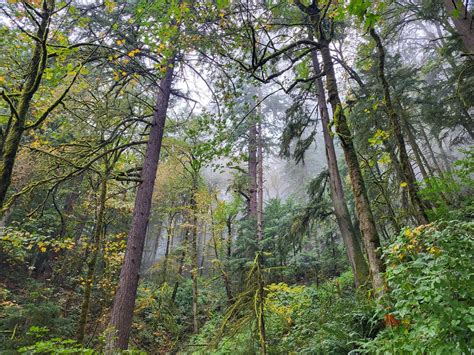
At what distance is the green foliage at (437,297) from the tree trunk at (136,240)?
4.45 meters

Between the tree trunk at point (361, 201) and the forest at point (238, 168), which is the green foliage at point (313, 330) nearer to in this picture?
the forest at point (238, 168)

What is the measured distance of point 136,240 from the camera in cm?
621

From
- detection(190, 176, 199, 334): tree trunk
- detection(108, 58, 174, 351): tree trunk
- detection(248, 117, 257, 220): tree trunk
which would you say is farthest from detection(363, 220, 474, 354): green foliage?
detection(248, 117, 257, 220): tree trunk

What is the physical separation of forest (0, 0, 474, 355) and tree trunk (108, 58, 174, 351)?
38 millimetres

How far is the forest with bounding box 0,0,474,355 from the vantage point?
293 centimetres

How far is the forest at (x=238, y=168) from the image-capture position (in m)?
2.93

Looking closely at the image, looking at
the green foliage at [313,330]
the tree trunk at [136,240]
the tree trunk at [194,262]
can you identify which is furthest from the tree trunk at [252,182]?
the tree trunk at [136,240]

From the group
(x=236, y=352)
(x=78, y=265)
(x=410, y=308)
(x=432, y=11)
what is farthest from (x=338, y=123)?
(x=78, y=265)

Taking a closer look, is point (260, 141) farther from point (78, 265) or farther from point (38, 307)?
point (38, 307)

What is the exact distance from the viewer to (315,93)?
862 cm

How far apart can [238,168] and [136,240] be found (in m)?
4.57

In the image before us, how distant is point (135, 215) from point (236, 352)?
12.4 ft

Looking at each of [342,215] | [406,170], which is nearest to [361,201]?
[406,170]

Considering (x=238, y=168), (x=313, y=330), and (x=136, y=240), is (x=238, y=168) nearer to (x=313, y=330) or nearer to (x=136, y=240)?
(x=136, y=240)
